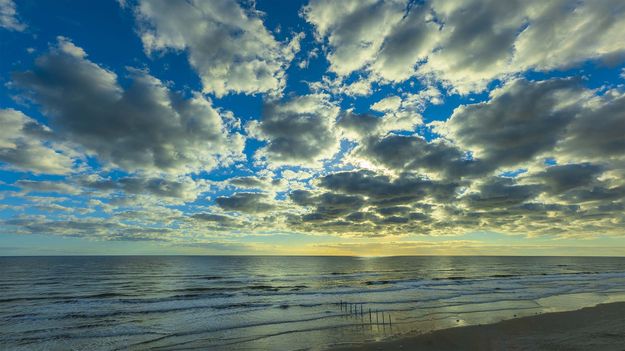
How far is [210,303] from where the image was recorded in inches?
1522

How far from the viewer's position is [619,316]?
26.0 meters

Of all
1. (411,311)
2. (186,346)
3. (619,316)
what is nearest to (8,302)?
(186,346)

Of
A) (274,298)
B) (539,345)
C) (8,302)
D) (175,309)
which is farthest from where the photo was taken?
(274,298)

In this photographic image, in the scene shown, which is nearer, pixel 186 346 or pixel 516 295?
pixel 186 346

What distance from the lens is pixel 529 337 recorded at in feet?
65.9

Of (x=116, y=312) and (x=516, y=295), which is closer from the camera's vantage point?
(x=116, y=312)

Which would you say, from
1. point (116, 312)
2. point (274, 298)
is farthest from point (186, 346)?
point (274, 298)

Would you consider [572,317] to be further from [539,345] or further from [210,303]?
[210,303]

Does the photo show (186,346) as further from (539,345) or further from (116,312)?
(539,345)

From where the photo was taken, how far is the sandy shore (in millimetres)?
18266

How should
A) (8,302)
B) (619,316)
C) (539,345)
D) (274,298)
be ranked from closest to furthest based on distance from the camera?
1. (539,345)
2. (619,316)
3. (8,302)
4. (274,298)

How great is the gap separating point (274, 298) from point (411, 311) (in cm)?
1821

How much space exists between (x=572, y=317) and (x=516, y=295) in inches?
701

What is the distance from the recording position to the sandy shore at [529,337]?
18.3 m
